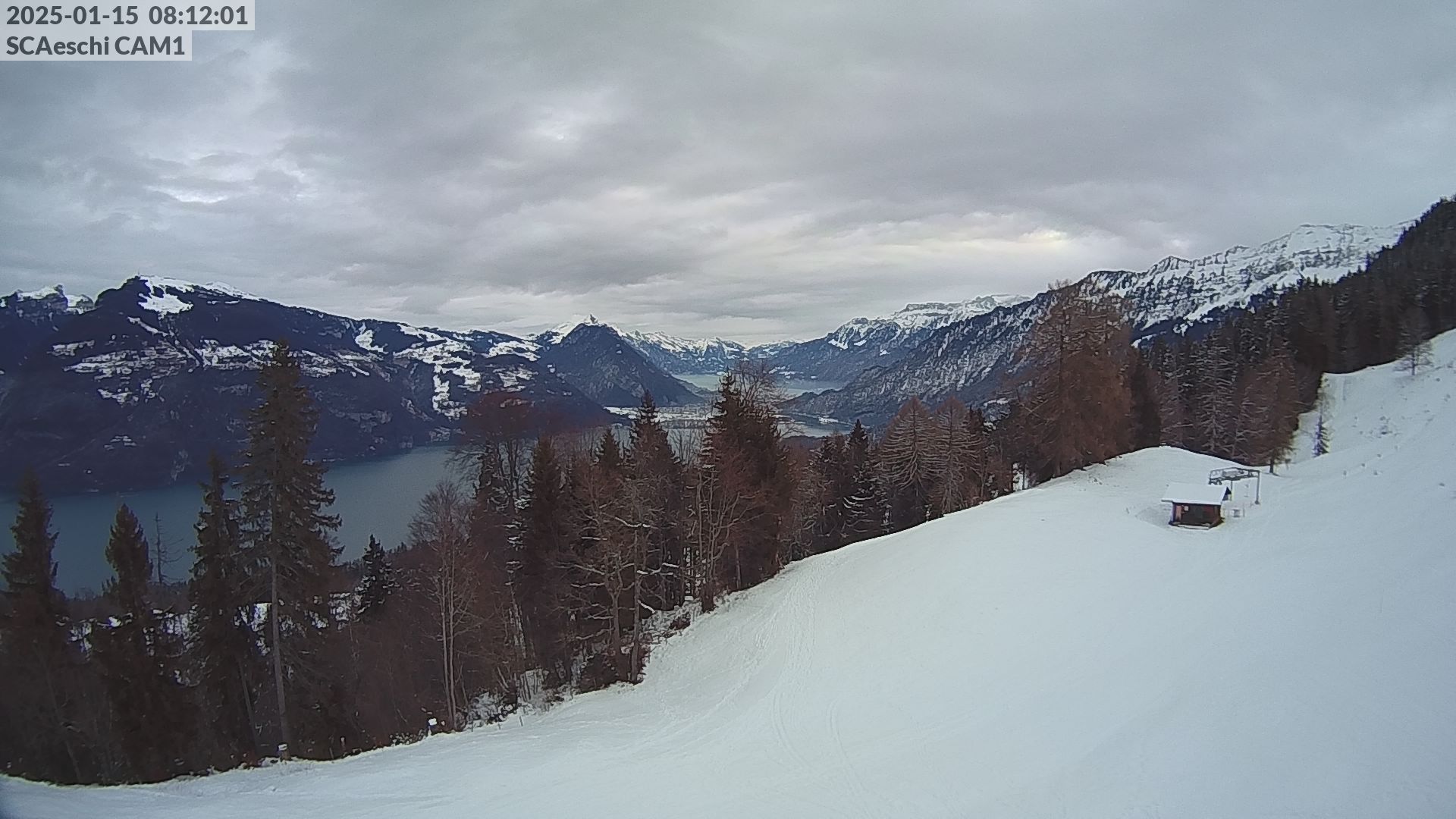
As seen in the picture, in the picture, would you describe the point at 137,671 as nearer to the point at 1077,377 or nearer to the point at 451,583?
the point at 451,583

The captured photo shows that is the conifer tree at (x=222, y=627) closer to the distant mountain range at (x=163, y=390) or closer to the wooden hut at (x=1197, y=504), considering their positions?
the distant mountain range at (x=163, y=390)

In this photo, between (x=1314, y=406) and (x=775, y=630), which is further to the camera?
(x=1314, y=406)

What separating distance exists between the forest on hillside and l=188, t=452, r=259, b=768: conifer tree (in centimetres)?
7

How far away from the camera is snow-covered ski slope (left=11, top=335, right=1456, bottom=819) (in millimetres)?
8703

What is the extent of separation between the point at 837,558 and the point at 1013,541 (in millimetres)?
6760

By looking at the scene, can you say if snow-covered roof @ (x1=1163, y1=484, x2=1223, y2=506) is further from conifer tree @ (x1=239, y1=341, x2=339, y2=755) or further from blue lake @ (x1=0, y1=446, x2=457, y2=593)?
blue lake @ (x1=0, y1=446, x2=457, y2=593)

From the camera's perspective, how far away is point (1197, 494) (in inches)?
846

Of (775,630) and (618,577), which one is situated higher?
(618,577)

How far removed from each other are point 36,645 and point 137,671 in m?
2.12

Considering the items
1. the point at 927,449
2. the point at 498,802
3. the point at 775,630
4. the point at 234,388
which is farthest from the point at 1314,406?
the point at 234,388

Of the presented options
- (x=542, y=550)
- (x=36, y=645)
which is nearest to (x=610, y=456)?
(x=542, y=550)

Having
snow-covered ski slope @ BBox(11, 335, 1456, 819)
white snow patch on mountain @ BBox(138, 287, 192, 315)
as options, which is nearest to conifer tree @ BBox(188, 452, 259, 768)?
snow-covered ski slope @ BBox(11, 335, 1456, 819)

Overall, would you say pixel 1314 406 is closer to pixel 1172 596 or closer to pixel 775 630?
pixel 1172 596

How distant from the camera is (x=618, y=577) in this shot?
19391 millimetres
